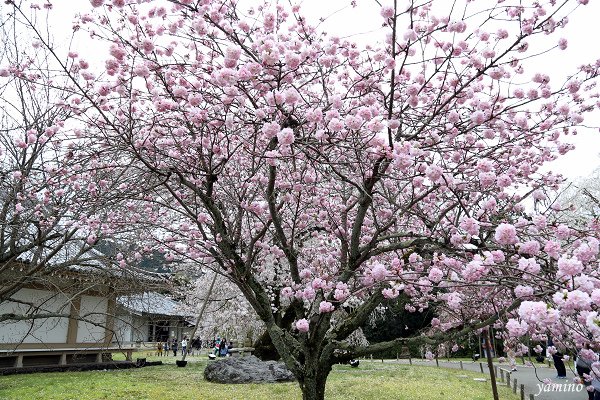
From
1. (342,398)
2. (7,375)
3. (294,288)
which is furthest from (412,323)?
(294,288)

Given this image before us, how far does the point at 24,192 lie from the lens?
603 centimetres

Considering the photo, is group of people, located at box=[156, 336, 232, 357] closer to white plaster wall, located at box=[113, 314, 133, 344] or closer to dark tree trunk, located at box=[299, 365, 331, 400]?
white plaster wall, located at box=[113, 314, 133, 344]

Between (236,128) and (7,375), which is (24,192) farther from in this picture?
(7,375)

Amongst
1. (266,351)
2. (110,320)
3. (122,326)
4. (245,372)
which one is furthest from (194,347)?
(122,326)

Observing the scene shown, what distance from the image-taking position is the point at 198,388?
401 inches

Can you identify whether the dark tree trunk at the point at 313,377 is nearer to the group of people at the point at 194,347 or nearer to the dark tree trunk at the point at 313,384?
the dark tree trunk at the point at 313,384

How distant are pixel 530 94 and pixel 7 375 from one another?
1413 cm

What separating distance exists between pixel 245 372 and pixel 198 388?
6.13 ft

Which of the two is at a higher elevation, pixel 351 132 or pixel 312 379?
pixel 351 132

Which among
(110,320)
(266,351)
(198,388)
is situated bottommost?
(198,388)

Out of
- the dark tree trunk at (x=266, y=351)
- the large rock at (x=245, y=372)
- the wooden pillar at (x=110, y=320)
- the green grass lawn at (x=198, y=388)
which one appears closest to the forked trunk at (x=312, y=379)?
the wooden pillar at (x=110, y=320)

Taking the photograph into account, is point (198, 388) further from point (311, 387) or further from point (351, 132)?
point (351, 132)

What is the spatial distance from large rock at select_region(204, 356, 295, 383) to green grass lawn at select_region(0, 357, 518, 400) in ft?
→ 1.31

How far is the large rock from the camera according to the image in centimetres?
1150
